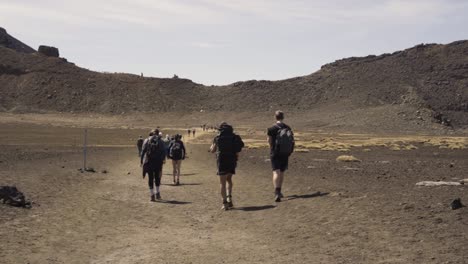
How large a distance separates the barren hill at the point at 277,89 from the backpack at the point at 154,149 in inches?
3963

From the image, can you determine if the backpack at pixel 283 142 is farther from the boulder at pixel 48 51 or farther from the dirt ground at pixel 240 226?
the boulder at pixel 48 51

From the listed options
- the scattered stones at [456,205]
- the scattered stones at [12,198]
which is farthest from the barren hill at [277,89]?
the scattered stones at [456,205]

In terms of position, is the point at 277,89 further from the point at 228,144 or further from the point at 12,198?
the point at 12,198

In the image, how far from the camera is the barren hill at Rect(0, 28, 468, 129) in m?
127

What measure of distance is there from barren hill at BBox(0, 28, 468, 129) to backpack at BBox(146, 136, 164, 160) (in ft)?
330

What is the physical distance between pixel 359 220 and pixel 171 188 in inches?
341

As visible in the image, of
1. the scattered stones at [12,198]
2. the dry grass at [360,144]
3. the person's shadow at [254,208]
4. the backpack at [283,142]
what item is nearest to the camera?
the scattered stones at [12,198]

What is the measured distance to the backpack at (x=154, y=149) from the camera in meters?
14.9

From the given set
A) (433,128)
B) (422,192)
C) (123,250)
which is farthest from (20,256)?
(433,128)

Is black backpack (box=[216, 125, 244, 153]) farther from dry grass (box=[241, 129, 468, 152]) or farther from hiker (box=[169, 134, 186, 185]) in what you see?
dry grass (box=[241, 129, 468, 152])

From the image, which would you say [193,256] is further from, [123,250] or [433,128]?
[433,128]

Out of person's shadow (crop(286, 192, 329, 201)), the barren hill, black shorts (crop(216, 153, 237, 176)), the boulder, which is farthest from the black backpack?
the boulder

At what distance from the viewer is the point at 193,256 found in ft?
28.5

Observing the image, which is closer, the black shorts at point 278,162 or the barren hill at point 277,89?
the black shorts at point 278,162
